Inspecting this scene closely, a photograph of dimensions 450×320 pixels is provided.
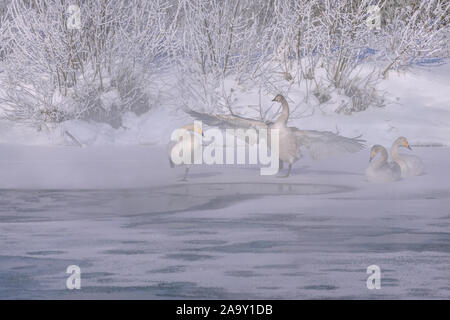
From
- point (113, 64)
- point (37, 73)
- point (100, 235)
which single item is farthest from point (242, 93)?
point (100, 235)

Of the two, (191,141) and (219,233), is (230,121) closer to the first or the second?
(191,141)

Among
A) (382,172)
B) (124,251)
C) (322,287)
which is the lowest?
(322,287)

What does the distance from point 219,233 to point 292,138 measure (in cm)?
406

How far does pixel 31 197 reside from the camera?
9.20 m

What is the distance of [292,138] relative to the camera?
11.0 m

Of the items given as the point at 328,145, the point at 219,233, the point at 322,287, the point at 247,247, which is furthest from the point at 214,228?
the point at 328,145

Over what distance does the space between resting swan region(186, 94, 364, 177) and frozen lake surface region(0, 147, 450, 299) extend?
0.33 m

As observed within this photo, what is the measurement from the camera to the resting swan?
11039 mm

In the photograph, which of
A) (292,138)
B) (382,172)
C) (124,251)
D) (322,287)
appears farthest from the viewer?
(292,138)

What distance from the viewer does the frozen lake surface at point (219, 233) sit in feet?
18.1

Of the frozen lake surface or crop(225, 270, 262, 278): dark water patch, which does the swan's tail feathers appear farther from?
crop(225, 270, 262, 278): dark water patch

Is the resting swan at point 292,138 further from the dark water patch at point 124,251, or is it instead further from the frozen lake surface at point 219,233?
the dark water patch at point 124,251

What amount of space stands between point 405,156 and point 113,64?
8.06 m

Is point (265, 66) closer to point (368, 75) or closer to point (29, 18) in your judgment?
point (368, 75)
